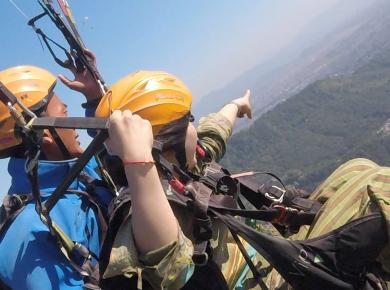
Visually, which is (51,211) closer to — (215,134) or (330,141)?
(215,134)

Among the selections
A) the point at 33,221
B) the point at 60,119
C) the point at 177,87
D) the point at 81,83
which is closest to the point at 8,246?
the point at 33,221

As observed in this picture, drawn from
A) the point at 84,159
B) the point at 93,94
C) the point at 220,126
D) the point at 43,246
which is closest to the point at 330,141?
the point at 220,126

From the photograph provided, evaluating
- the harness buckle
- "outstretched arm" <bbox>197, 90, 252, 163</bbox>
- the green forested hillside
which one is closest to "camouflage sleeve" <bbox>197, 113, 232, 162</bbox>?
"outstretched arm" <bbox>197, 90, 252, 163</bbox>

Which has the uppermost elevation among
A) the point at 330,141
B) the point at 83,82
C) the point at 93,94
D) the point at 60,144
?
the point at 83,82

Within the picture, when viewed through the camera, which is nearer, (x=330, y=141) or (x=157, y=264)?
(x=157, y=264)

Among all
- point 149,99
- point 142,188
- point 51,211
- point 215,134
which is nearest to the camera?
point 142,188

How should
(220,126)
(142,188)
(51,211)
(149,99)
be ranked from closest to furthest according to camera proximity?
(142,188) → (149,99) → (51,211) → (220,126)

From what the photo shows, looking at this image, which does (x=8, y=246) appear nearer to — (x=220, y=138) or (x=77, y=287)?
(x=77, y=287)
